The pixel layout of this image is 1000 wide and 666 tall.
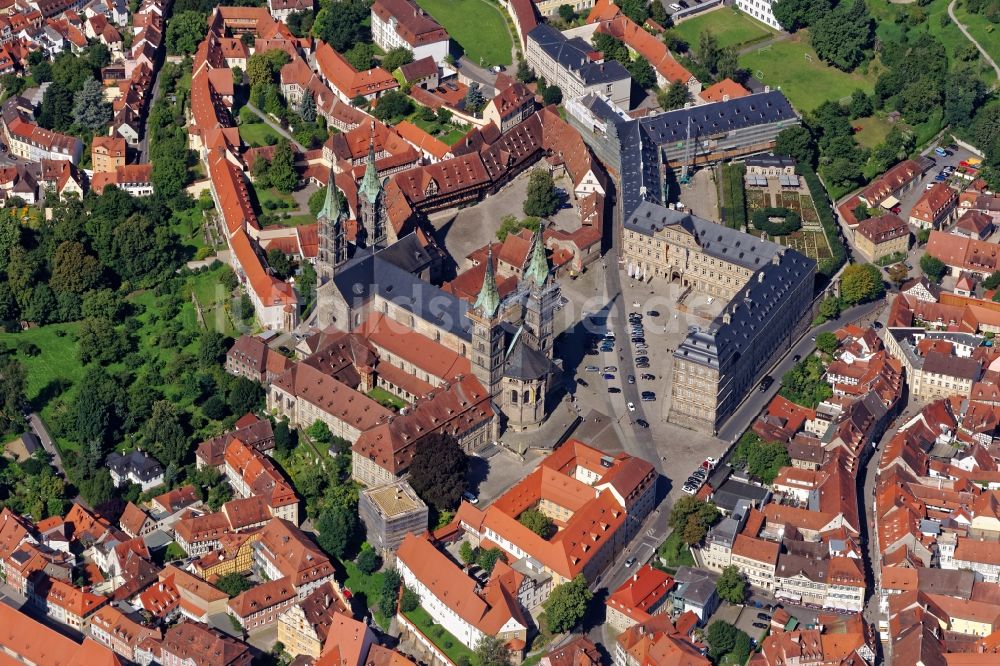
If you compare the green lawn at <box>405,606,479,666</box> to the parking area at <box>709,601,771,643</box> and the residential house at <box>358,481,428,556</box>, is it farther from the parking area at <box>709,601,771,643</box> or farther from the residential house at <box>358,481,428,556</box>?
the parking area at <box>709,601,771,643</box>

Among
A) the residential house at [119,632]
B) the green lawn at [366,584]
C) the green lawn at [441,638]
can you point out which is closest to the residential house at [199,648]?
the residential house at [119,632]

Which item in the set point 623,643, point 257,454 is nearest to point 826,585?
point 623,643

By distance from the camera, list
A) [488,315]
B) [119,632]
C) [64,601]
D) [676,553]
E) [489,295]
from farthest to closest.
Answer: [488,315]
[489,295]
[676,553]
[64,601]
[119,632]

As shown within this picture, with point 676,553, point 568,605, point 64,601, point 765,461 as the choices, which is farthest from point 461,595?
point 64,601

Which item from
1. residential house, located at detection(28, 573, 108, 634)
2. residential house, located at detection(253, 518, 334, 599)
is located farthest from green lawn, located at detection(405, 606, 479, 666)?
residential house, located at detection(28, 573, 108, 634)

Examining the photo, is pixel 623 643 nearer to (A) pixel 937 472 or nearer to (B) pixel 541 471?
(B) pixel 541 471

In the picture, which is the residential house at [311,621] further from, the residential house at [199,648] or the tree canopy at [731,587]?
the tree canopy at [731,587]

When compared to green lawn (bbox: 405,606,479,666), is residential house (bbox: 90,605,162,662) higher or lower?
lower

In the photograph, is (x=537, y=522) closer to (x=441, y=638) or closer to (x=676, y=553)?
(x=676, y=553)
